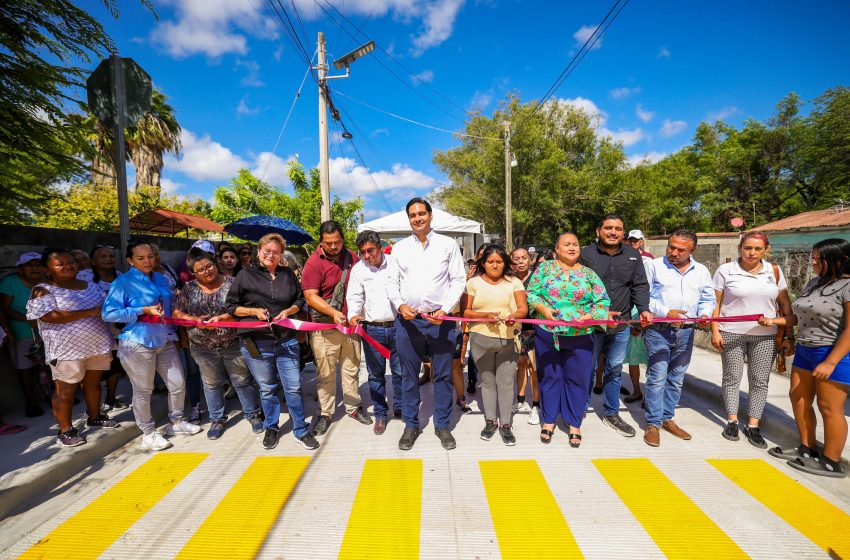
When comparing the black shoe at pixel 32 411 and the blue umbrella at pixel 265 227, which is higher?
the blue umbrella at pixel 265 227

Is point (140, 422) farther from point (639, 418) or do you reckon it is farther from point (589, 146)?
point (589, 146)

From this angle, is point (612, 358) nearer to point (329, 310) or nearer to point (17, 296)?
point (329, 310)

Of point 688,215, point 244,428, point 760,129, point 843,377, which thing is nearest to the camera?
point 843,377

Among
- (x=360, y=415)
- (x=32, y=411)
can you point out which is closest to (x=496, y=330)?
(x=360, y=415)

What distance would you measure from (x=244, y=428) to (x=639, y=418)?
173 inches

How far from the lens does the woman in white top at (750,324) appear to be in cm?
340

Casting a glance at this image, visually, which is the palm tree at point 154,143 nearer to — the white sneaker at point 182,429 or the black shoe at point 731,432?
the white sneaker at point 182,429

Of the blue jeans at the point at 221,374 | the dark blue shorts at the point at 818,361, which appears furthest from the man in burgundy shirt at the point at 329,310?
the dark blue shorts at the point at 818,361

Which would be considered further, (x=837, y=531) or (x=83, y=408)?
(x=83, y=408)

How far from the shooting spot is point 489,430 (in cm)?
369

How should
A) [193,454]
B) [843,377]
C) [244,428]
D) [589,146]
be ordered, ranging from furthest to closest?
[589,146] → [244,428] → [193,454] → [843,377]

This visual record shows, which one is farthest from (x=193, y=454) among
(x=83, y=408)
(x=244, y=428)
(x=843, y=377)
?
(x=843, y=377)

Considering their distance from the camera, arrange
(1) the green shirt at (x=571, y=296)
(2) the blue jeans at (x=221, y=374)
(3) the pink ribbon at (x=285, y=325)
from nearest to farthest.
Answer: (1) the green shirt at (x=571, y=296) → (3) the pink ribbon at (x=285, y=325) → (2) the blue jeans at (x=221, y=374)

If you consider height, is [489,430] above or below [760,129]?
below
